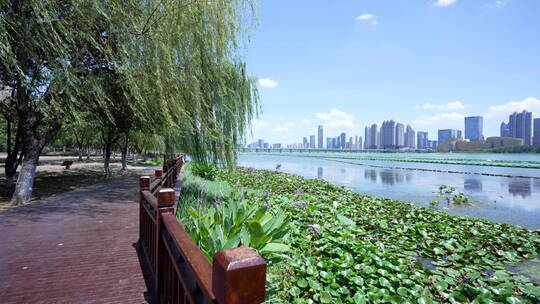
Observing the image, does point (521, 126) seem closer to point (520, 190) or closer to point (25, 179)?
point (520, 190)

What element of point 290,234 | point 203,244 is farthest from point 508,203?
point 203,244

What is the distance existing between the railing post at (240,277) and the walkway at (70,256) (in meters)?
2.42

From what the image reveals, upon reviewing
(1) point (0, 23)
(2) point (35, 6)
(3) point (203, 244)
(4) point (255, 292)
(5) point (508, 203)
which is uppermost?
(2) point (35, 6)

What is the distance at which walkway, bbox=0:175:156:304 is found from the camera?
278 centimetres

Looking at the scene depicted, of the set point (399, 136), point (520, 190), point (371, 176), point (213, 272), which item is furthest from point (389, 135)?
point (213, 272)

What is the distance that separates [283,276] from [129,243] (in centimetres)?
243

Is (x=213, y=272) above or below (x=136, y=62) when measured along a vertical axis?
below

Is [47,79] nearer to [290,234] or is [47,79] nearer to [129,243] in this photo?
[129,243]

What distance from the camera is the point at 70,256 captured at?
368cm

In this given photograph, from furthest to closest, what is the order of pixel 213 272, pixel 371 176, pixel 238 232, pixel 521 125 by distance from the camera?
pixel 521 125 → pixel 371 176 → pixel 238 232 → pixel 213 272

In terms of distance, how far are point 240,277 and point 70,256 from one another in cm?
399

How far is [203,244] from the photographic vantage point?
3.37 metres

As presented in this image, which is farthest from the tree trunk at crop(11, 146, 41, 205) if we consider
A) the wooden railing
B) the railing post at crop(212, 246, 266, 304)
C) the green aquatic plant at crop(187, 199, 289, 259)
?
the railing post at crop(212, 246, 266, 304)

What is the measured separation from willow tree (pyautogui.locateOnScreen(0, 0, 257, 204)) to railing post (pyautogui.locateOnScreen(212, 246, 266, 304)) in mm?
5859
